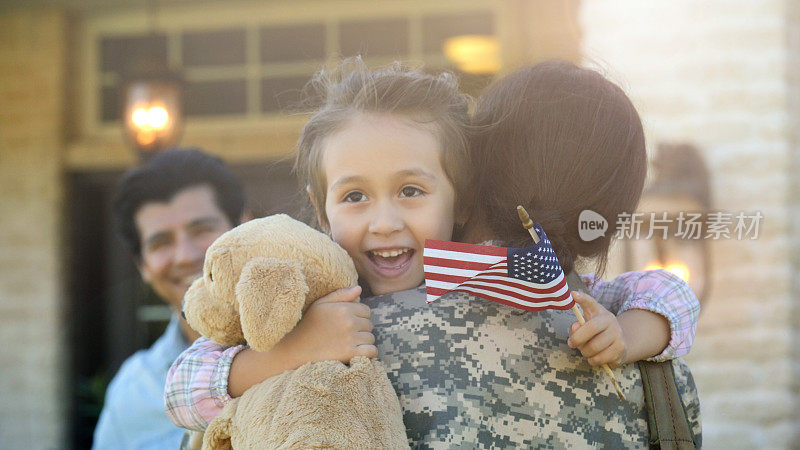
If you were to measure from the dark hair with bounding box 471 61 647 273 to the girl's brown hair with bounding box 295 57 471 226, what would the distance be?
0.06 metres

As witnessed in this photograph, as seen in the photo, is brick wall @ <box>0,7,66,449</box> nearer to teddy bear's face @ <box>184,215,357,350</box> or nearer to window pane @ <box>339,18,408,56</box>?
window pane @ <box>339,18,408,56</box>

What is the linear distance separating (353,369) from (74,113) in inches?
185

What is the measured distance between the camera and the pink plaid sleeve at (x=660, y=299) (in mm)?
1575

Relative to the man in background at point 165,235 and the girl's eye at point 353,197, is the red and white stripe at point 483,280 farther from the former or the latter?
the man in background at point 165,235

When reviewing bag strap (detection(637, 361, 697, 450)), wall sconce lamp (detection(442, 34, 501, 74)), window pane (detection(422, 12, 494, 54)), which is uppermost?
window pane (detection(422, 12, 494, 54))

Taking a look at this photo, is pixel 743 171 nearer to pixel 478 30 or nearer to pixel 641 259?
pixel 641 259

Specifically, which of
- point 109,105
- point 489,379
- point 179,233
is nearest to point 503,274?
point 489,379

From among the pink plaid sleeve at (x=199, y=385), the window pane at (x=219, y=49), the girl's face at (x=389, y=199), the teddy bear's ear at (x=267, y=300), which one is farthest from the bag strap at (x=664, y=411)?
the window pane at (x=219, y=49)

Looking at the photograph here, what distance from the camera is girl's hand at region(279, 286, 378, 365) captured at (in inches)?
51.6

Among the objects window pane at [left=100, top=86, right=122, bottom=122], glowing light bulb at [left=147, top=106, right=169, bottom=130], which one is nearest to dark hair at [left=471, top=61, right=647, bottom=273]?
glowing light bulb at [left=147, top=106, right=169, bottom=130]

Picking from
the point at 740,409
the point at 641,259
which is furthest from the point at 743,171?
the point at 740,409

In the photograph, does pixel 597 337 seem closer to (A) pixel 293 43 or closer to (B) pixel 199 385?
(B) pixel 199 385

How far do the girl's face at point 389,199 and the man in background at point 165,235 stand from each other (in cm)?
141

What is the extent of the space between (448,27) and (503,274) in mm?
3962
